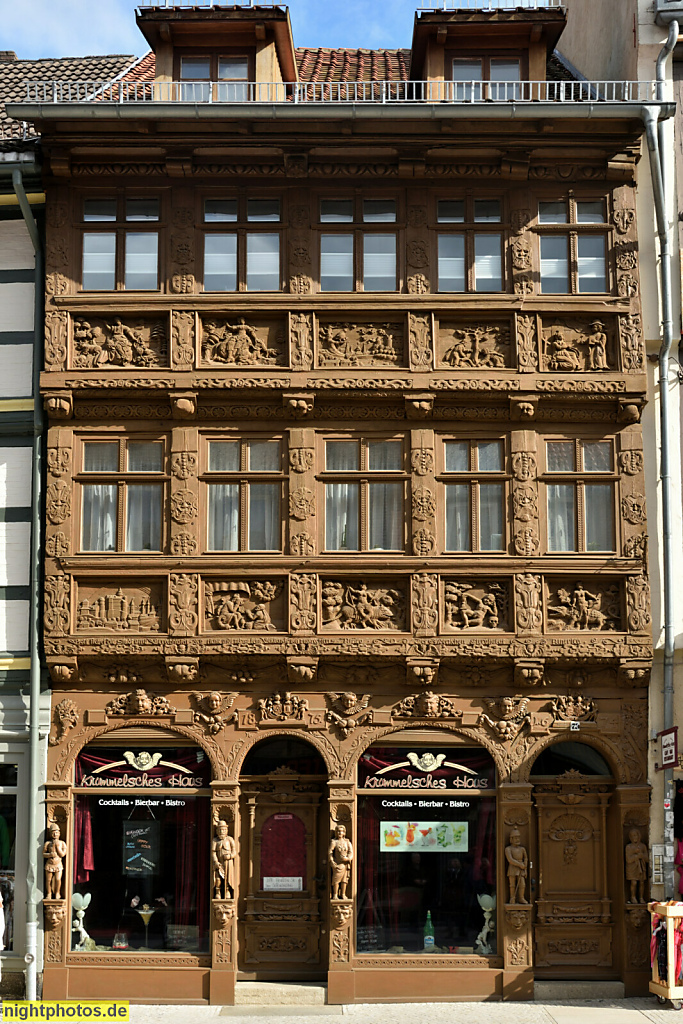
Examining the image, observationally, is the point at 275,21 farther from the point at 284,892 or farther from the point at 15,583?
the point at 284,892

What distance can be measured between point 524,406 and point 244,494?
12.4ft

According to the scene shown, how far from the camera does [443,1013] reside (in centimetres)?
1475

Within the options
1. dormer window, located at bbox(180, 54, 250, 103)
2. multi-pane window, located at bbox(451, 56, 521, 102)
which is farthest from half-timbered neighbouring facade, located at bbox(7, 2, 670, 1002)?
dormer window, located at bbox(180, 54, 250, 103)

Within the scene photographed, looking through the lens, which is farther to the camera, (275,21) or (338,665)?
(275,21)

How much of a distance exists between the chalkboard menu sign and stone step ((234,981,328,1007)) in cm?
185

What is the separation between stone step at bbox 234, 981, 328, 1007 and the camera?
1524 centimetres

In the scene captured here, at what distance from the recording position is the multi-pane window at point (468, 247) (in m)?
16.6

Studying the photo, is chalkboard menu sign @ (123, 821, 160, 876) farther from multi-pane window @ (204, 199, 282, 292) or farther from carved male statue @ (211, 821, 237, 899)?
multi-pane window @ (204, 199, 282, 292)

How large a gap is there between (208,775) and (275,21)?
1023 cm

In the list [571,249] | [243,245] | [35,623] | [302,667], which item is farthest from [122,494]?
[571,249]

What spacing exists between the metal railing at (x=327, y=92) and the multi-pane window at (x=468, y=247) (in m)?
1.40

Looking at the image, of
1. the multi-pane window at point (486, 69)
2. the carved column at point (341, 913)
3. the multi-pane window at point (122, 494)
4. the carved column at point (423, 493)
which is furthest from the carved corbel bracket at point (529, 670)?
the multi-pane window at point (486, 69)

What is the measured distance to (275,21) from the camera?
17.2 m

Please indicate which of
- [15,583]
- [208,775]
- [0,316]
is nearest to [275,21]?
[0,316]
